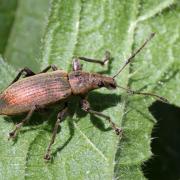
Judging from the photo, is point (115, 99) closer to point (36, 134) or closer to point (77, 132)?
point (77, 132)

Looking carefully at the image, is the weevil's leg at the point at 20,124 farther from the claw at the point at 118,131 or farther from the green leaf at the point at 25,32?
the green leaf at the point at 25,32

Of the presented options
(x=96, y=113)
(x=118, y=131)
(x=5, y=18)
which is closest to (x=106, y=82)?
(x=96, y=113)

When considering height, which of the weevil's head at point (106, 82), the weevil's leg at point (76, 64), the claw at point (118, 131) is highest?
the weevil's leg at point (76, 64)

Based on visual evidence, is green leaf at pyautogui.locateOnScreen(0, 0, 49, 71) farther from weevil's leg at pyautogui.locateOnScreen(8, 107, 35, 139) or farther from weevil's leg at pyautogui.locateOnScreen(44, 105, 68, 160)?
weevil's leg at pyautogui.locateOnScreen(8, 107, 35, 139)

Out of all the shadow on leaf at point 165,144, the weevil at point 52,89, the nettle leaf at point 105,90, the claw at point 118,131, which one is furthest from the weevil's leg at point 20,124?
the shadow on leaf at point 165,144

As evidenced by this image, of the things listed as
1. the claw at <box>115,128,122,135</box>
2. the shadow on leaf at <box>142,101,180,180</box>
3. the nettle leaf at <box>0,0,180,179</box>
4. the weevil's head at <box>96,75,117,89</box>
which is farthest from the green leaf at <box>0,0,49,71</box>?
the claw at <box>115,128,122,135</box>

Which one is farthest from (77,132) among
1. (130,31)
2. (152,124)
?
(130,31)
